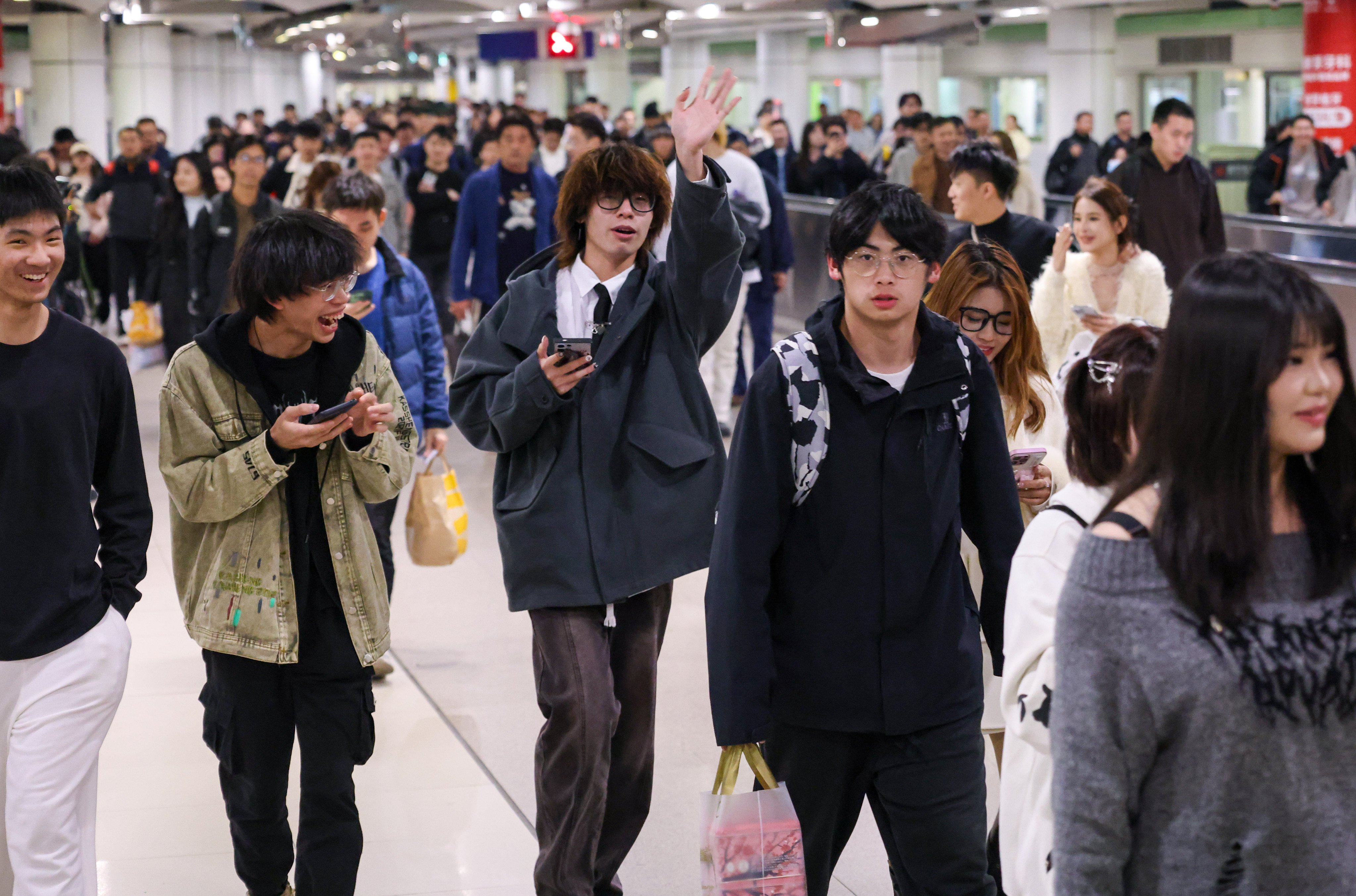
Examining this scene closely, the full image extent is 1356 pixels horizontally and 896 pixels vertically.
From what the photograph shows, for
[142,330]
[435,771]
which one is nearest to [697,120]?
[435,771]

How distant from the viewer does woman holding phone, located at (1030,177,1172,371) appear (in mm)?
5922

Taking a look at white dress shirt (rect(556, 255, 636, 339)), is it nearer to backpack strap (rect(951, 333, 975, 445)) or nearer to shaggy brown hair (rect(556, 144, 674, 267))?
shaggy brown hair (rect(556, 144, 674, 267))

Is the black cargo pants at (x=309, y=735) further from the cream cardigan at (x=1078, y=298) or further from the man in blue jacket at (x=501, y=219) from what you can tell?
the man in blue jacket at (x=501, y=219)

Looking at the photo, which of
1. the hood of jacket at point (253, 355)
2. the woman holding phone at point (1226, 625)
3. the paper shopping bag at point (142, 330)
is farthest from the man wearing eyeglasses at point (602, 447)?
the paper shopping bag at point (142, 330)

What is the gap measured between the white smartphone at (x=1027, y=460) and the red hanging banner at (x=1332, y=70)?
19.9 m

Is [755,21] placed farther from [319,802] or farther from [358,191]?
[319,802]

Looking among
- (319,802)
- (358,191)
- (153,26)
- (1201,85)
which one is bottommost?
(319,802)

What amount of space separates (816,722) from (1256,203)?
15.0 meters

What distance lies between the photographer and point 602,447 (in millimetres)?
3828

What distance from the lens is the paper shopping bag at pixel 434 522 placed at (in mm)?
5586

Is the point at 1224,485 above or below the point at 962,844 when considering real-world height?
above

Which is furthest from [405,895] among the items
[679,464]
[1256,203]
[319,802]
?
[1256,203]

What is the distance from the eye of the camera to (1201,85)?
1210 inches

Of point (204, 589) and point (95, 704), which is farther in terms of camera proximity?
point (204, 589)
